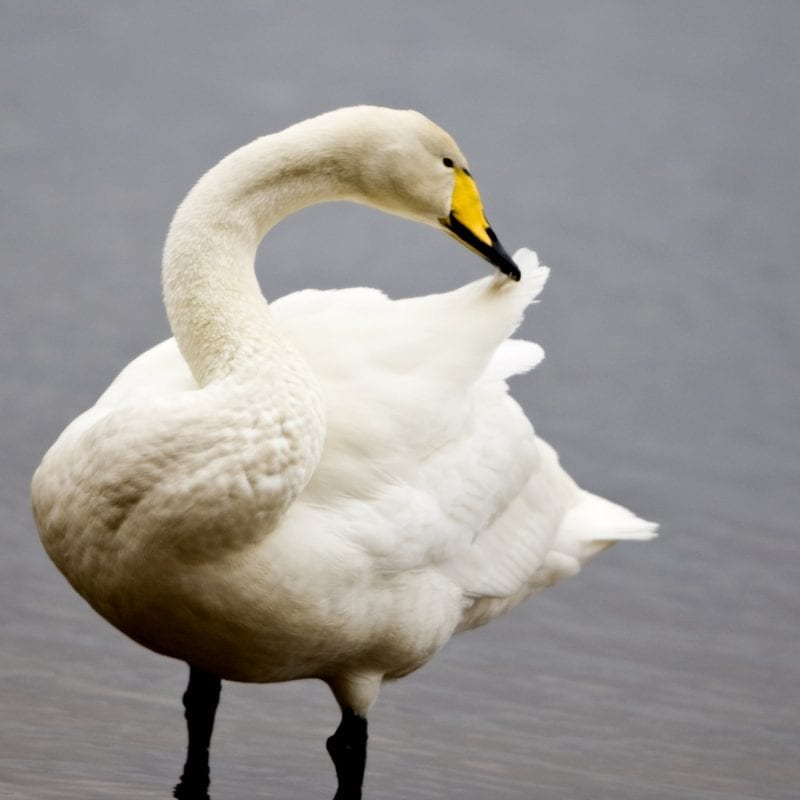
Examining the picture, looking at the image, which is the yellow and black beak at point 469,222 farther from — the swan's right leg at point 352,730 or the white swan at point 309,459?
the swan's right leg at point 352,730

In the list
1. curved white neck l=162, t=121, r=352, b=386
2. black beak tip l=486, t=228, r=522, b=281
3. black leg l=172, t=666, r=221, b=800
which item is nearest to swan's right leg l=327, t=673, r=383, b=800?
black leg l=172, t=666, r=221, b=800

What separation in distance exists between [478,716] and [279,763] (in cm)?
74

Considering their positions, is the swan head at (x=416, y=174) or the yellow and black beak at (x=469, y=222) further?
the yellow and black beak at (x=469, y=222)

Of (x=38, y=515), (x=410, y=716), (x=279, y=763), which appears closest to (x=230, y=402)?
(x=38, y=515)

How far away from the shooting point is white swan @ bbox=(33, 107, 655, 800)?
378 cm

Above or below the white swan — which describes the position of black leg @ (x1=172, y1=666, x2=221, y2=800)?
below

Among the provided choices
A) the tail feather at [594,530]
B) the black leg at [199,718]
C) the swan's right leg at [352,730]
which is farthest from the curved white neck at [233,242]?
the tail feather at [594,530]

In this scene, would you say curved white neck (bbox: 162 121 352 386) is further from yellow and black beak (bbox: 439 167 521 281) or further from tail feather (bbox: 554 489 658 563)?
tail feather (bbox: 554 489 658 563)

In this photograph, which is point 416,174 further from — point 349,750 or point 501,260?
point 349,750

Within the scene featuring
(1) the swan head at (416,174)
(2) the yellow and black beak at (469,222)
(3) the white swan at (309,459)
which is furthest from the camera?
(2) the yellow and black beak at (469,222)

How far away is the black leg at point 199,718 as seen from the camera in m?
4.57

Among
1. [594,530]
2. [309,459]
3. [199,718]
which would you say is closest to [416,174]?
[309,459]

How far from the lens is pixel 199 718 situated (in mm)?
4578

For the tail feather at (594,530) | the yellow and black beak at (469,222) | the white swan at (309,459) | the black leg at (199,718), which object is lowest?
the black leg at (199,718)
